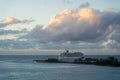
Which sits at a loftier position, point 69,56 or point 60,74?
point 69,56

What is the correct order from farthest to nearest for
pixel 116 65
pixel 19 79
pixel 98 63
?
pixel 98 63 → pixel 116 65 → pixel 19 79

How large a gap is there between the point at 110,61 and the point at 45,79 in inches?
2030

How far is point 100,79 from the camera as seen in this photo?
59.8m

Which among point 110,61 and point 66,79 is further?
point 110,61

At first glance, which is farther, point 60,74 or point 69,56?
point 69,56

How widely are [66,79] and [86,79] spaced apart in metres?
3.84

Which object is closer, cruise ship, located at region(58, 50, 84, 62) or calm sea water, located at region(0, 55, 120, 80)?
calm sea water, located at region(0, 55, 120, 80)

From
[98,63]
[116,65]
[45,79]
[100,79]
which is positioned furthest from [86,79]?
[98,63]

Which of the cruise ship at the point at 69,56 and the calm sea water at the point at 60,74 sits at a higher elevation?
the cruise ship at the point at 69,56

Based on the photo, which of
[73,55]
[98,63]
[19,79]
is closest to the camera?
[19,79]

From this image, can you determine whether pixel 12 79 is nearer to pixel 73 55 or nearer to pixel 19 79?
pixel 19 79

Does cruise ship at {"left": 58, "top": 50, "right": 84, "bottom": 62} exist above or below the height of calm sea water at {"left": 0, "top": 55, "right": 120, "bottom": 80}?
above

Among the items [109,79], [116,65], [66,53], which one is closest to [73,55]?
[66,53]

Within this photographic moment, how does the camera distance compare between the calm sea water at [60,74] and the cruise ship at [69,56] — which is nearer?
the calm sea water at [60,74]
